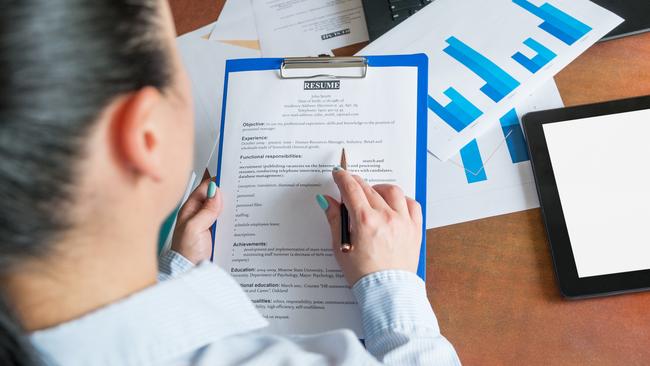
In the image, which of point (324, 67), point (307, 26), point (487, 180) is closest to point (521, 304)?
point (487, 180)

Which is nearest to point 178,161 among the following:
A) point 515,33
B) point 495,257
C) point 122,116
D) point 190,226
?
point 122,116

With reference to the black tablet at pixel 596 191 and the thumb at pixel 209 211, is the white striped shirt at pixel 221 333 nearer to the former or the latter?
the thumb at pixel 209 211

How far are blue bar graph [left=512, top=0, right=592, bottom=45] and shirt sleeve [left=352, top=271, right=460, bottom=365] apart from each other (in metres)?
0.40

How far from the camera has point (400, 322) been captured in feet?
1.87

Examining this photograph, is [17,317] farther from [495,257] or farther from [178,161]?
[495,257]

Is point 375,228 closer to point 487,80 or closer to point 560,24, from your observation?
point 487,80

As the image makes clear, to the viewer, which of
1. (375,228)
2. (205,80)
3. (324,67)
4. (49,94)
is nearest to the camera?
(49,94)

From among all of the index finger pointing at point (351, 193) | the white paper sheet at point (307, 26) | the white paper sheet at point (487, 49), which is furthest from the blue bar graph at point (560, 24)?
the index finger pointing at point (351, 193)

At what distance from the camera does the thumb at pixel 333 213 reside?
0.63 metres

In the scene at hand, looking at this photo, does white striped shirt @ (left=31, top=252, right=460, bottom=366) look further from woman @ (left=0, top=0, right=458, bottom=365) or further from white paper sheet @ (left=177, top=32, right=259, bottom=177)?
white paper sheet @ (left=177, top=32, right=259, bottom=177)

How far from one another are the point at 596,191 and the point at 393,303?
29cm

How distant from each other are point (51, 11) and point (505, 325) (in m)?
0.54

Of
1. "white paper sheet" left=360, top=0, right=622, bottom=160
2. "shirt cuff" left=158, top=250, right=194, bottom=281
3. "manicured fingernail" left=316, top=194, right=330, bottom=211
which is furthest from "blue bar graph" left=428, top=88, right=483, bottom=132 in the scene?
"shirt cuff" left=158, top=250, right=194, bottom=281

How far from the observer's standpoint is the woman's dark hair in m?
0.32
